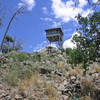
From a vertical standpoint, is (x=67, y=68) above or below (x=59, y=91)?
above

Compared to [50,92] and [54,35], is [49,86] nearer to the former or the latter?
[50,92]

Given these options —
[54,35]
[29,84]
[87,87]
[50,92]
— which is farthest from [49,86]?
[54,35]

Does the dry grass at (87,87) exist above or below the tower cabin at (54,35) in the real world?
below

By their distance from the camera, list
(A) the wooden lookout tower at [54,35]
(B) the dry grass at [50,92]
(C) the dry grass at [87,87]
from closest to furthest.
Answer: (B) the dry grass at [50,92]
(C) the dry grass at [87,87]
(A) the wooden lookout tower at [54,35]

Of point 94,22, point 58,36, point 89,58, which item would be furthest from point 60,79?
point 58,36

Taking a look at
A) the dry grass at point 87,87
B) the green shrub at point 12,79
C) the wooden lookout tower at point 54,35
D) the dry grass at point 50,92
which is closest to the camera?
the dry grass at point 50,92

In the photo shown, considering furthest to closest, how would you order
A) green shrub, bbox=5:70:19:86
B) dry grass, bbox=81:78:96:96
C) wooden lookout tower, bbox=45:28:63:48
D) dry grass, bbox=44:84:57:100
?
wooden lookout tower, bbox=45:28:63:48
green shrub, bbox=5:70:19:86
dry grass, bbox=81:78:96:96
dry grass, bbox=44:84:57:100

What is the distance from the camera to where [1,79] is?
6.59 metres

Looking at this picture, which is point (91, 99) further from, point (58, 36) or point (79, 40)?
point (58, 36)

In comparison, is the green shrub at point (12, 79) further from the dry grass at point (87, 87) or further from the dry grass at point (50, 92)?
the dry grass at point (87, 87)

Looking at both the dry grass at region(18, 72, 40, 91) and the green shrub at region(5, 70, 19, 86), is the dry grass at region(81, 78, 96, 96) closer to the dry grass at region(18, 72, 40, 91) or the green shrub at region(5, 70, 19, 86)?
the dry grass at region(18, 72, 40, 91)

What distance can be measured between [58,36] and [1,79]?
15.2 meters

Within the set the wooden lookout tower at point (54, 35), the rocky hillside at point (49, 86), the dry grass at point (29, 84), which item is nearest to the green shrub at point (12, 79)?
the rocky hillside at point (49, 86)

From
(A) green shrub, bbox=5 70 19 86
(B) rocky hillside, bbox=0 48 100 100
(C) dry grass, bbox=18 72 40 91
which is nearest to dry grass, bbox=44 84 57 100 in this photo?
(B) rocky hillside, bbox=0 48 100 100
